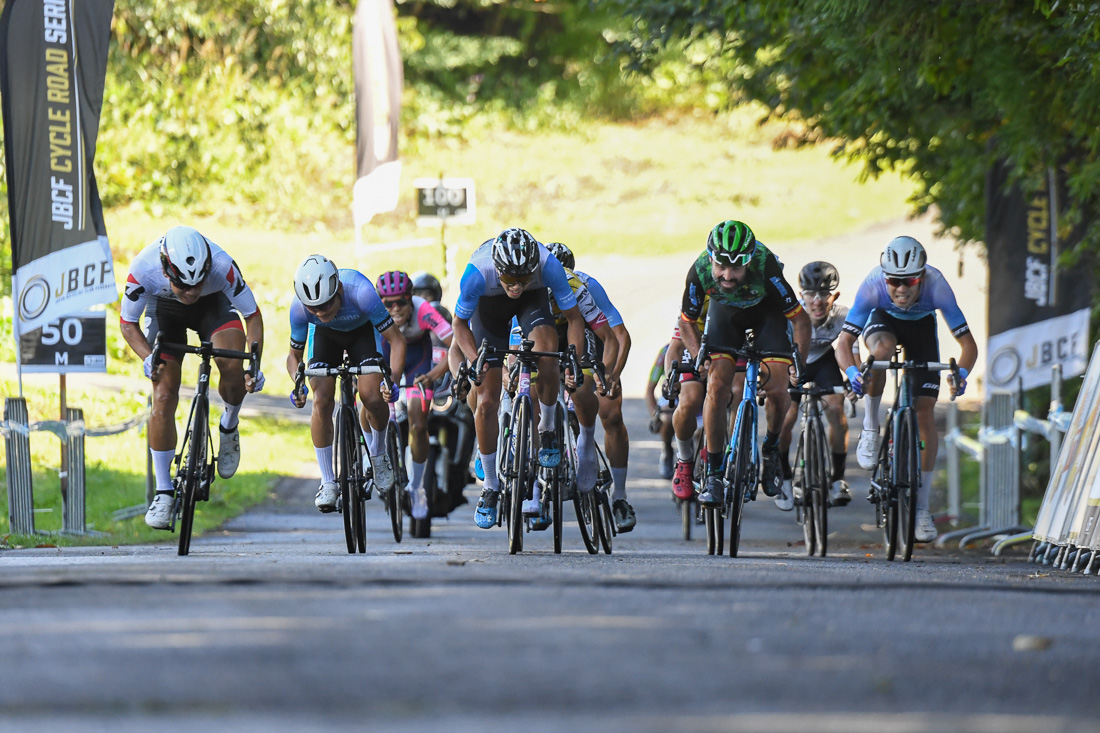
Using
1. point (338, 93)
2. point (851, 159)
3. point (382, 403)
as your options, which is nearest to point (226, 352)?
point (382, 403)

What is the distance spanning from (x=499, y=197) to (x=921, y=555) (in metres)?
30.4

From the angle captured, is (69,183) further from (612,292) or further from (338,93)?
(338,93)

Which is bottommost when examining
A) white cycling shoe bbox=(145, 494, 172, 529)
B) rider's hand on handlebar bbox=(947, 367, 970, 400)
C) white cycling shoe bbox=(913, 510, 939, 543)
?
white cycling shoe bbox=(913, 510, 939, 543)

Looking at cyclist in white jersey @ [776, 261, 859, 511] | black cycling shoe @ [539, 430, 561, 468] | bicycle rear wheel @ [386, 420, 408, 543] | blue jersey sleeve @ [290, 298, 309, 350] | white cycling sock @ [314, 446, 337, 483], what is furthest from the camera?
cyclist in white jersey @ [776, 261, 859, 511]

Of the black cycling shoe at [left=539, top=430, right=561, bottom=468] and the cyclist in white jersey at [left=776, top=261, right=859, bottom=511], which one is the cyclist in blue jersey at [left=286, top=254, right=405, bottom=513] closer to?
the black cycling shoe at [left=539, top=430, right=561, bottom=468]

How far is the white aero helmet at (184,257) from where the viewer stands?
1029 centimetres

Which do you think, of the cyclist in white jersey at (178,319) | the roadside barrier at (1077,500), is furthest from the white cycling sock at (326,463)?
the roadside barrier at (1077,500)

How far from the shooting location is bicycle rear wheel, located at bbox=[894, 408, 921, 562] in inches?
434

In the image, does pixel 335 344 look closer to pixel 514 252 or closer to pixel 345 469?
pixel 345 469

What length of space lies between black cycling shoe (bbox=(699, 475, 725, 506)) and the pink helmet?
344 cm

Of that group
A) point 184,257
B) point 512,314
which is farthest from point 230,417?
point 512,314

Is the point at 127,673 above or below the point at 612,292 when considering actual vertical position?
below

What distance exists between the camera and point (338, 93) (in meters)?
38.9

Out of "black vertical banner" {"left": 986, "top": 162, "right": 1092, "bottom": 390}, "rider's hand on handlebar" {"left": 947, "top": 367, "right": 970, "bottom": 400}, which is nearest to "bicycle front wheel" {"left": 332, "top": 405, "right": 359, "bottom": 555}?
"rider's hand on handlebar" {"left": 947, "top": 367, "right": 970, "bottom": 400}
